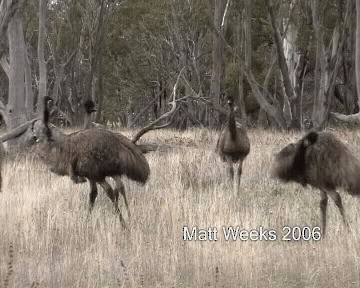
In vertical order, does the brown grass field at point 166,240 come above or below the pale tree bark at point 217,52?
below

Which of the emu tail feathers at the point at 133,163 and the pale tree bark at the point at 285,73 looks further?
the pale tree bark at the point at 285,73

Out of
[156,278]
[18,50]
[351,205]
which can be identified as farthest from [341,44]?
[156,278]

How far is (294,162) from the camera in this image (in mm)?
5652

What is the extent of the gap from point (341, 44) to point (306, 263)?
13762 mm

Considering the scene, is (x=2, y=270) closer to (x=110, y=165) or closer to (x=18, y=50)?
(x=110, y=165)

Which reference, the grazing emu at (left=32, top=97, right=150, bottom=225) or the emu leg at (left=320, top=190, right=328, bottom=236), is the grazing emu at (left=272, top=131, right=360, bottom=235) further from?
the grazing emu at (left=32, top=97, right=150, bottom=225)

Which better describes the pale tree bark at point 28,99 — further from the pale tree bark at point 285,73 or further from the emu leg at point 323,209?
the emu leg at point 323,209

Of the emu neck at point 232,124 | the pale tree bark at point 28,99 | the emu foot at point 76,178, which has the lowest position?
the emu foot at point 76,178

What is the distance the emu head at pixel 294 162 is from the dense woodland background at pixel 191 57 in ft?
16.7

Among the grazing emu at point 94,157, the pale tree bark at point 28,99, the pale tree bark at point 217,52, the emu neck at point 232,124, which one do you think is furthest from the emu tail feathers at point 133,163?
the pale tree bark at point 217,52

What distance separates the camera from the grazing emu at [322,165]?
17.9 ft

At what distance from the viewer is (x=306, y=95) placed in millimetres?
29828

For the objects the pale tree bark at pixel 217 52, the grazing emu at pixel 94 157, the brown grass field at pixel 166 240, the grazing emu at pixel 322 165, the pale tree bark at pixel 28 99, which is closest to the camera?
the brown grass field at pixel 166 240

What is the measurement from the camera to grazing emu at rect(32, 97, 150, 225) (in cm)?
591
